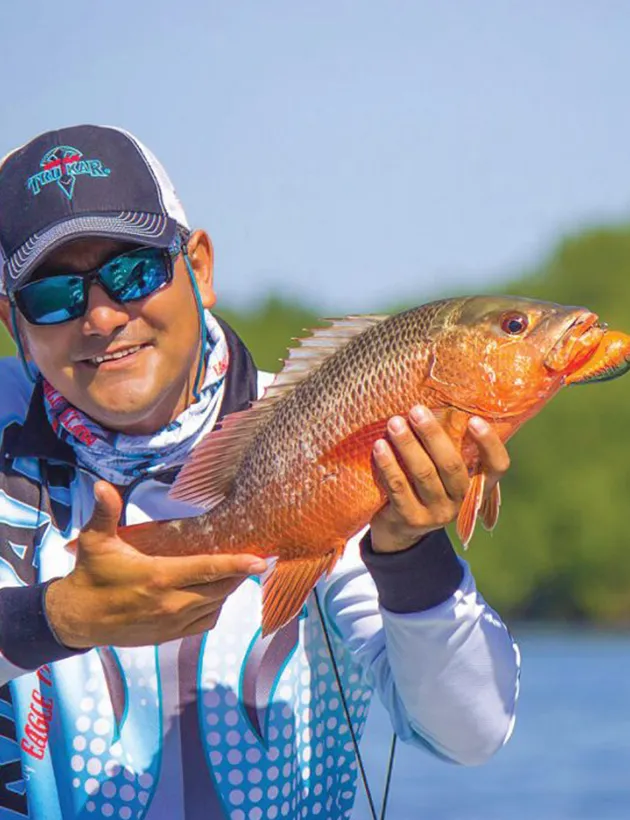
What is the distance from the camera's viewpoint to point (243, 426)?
3.29m

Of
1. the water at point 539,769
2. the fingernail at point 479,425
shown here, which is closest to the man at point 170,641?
the fingernail at point 479,425

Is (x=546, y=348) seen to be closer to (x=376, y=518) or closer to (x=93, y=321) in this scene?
(x=376, y=518)

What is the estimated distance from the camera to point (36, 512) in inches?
152

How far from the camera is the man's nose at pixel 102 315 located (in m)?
3.55

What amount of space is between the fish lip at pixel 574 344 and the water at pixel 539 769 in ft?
22.0

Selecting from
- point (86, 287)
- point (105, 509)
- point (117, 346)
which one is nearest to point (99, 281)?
point (86, 287)

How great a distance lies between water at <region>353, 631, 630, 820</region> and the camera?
428 inches

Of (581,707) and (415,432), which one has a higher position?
(415,432)

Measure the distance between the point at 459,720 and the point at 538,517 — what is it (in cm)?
3510

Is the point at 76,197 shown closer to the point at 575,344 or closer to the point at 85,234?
the point at 85,234

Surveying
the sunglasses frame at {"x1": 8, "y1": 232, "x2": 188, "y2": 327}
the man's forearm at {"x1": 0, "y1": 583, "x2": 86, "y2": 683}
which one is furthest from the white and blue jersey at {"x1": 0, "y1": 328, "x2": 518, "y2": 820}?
the man's forearm at {"x1": 0, "y1": 583, "x2": 86, "y2": 683}

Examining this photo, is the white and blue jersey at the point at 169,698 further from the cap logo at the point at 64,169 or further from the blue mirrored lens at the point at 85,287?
the cap logo at the point at 64,169

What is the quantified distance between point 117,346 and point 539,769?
34.0ft

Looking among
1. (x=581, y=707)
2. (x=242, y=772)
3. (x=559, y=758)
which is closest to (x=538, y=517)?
(x=581, y=707)
